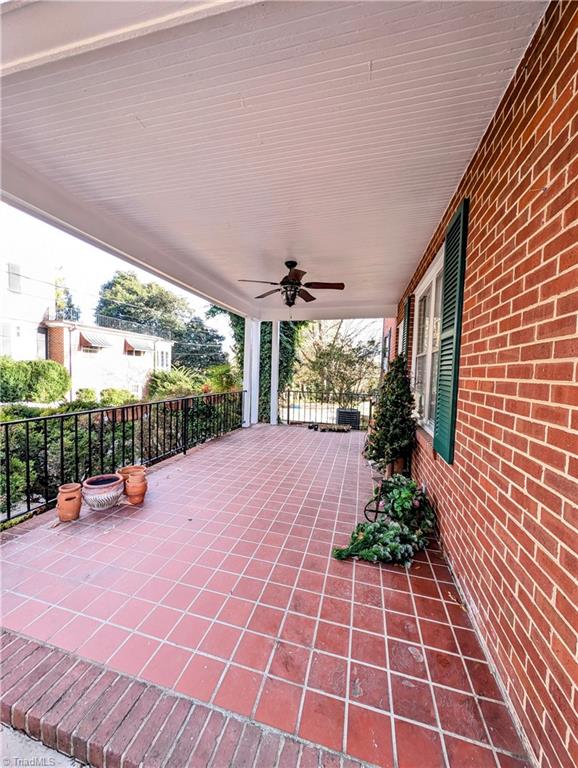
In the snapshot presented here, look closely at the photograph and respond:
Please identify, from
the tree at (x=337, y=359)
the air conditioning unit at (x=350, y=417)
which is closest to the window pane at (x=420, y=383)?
the air conditioning unit at (x=350, y=417)

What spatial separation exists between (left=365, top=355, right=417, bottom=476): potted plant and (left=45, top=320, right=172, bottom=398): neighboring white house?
13570 mm

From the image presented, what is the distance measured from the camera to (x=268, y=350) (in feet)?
26.9

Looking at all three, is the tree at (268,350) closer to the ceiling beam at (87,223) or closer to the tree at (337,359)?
the tree at (337,359)

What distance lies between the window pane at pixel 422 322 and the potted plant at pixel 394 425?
1.68 ft

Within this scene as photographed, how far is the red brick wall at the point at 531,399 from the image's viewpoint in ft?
3.05

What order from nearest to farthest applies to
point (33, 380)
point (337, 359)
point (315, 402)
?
point (315, 402)
point (337, 359)
point (33, 380)

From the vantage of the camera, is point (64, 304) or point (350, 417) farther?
point (64, 304)

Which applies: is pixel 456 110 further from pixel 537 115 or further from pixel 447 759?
pixel 447 759

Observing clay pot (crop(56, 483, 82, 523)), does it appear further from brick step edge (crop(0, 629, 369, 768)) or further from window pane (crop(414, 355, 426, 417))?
window pane (crop(414, 355, 426, 417))

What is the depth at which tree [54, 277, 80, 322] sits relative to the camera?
14.7 metres

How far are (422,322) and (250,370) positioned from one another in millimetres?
4137

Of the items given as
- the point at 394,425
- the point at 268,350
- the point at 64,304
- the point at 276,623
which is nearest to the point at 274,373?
the point at 268,350

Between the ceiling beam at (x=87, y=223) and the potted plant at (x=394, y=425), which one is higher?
the ceiling beam at (x=87, y=223)

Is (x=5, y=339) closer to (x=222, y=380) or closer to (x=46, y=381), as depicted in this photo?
(x=46, y=381)
